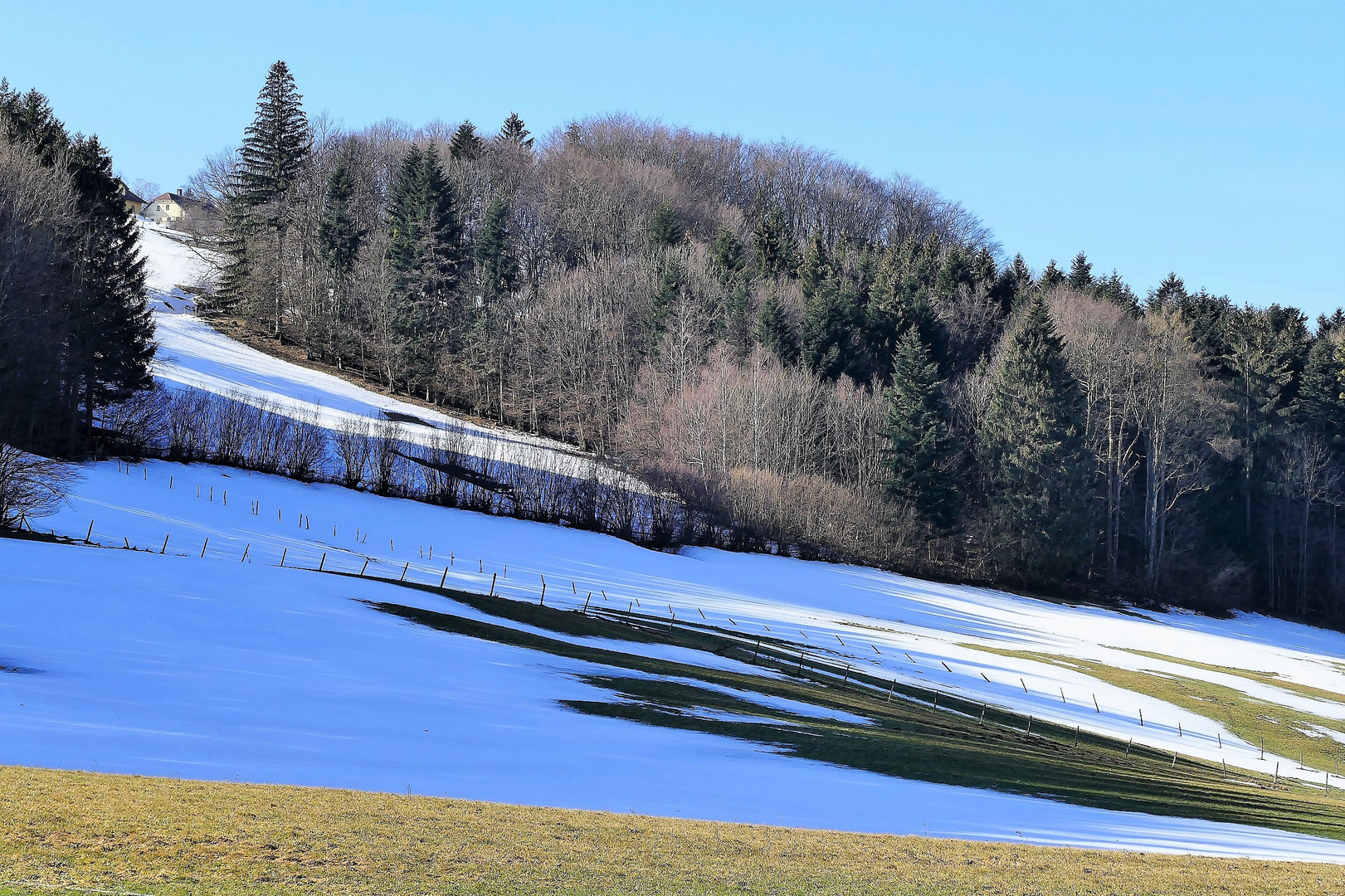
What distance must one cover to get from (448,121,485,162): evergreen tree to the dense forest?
34.3 inches

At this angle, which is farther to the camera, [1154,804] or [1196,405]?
[1196,405]

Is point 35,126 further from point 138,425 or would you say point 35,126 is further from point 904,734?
point 904,734

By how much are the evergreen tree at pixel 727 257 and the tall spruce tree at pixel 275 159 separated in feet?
119

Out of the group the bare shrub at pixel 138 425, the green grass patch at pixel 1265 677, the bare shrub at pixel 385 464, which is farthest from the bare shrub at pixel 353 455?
the green grass patch at pixel 1265 677

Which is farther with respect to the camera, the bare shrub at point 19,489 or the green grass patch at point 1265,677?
the green grass patch at point 1265,677

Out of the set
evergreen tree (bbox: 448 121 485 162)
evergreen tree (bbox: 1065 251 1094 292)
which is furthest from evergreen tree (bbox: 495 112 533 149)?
evergreen tree (bbox: 1065 251 1094 292)

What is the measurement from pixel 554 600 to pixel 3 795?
92.9 ft

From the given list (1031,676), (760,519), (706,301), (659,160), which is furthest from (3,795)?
(659,160)

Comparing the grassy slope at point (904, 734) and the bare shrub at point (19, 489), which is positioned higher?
the bare shrub at point (19, 489)

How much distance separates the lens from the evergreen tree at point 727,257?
84.4 metres

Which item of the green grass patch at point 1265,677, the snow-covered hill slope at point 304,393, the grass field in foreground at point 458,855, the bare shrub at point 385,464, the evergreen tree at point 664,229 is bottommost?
the grass field in foreground at point 458,855

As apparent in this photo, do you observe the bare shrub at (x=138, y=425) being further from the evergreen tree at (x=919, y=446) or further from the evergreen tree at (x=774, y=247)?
the evergreen tree at (x=774, y=247)

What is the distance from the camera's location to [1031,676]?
119 ft

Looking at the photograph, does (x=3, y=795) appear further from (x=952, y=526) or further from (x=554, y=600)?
(x=952, y=526)
